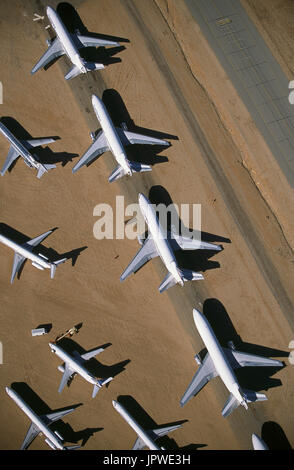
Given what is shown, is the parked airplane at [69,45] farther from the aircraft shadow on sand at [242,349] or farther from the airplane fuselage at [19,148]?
the aircraft shadow on sand at [242,349]

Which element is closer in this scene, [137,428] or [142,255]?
[137,428]

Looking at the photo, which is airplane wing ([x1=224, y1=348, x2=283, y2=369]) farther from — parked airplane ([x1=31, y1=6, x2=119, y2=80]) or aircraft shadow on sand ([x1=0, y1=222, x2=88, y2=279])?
parked airplane ([x1=31, y1=6, x2=119, y2=80])

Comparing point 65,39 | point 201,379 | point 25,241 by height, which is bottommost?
point 201,379

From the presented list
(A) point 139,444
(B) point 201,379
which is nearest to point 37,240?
(B) point 201,379

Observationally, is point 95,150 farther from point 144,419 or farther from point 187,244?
point 144,419

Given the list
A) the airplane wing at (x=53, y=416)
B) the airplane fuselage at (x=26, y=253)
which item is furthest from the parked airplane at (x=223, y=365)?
the airplane fuselage at (x=26, y=253)

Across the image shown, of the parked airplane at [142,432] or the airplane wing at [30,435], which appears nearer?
the parked airplane at [142,432]
